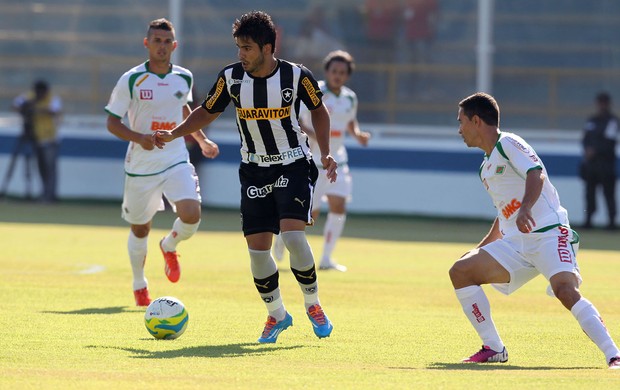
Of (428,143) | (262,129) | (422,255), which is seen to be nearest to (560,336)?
(262,129)

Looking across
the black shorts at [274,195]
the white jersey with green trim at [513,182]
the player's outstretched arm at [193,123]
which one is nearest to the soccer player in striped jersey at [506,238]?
the white jersey with green trim at [513,182]

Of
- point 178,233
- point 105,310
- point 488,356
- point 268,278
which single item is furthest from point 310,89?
point 105,310

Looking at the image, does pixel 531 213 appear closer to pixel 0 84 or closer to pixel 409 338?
pixel 409 338

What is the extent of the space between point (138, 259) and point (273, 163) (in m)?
2.79

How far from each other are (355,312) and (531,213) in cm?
341

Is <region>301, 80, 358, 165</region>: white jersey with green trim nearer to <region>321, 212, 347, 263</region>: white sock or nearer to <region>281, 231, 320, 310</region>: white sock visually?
<region>321, 212, 347, 263</region>: white sock

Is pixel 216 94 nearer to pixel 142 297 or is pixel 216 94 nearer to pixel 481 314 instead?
pixel 481 314

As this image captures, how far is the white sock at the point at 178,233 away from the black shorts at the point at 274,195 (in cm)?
224

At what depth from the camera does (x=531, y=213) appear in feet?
26.0

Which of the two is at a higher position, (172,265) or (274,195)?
(274,195)

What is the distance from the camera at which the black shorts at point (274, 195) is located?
895 cm

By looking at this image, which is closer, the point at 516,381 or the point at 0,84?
the point at 516,381

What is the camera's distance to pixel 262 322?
10.2 meters

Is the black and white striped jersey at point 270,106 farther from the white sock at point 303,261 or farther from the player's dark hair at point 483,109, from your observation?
the player's dark hair at point 483,109
